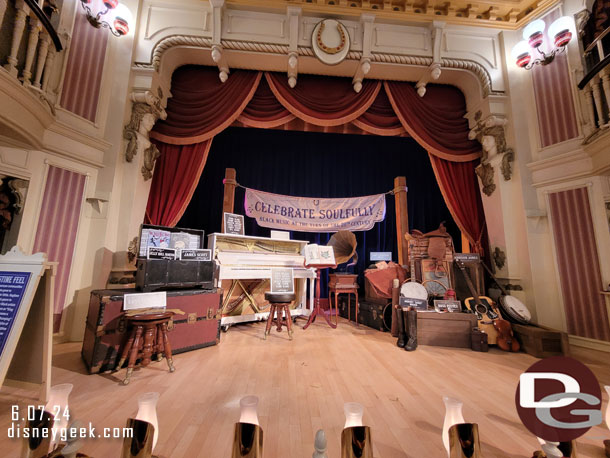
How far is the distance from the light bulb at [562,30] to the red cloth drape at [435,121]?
1251mm

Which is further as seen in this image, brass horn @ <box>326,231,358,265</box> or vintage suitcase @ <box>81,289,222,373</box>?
brass horn @ <box>326,231,358,265</box>

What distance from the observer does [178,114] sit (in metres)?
3.88

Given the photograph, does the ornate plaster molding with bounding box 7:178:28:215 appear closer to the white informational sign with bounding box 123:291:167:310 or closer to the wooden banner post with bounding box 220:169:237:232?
the white informational sign with bounding box 123:291:167:310

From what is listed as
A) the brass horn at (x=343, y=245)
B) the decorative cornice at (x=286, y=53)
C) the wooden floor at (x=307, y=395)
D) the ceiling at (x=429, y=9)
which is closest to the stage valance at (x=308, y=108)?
the decorative cornice at (x=286, y=53)

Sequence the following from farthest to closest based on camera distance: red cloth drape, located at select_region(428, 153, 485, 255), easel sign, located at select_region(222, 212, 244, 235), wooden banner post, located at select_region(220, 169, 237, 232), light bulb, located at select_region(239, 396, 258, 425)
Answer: wooden banner post, located at select_region(220, 169, 237, 232) < red cloth drape, located at select_region(428, 153, 485, 255) < easel sign, located at select_region(222, 212, 244, 235) < light bulb, located at select_region(239, 396, 258, 425)

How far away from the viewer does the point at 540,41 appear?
3502 mm

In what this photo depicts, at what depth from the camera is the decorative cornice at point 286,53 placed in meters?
3.67

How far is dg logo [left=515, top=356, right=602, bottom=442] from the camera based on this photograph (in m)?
0.95

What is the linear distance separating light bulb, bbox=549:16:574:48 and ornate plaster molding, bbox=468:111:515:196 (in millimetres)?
1029

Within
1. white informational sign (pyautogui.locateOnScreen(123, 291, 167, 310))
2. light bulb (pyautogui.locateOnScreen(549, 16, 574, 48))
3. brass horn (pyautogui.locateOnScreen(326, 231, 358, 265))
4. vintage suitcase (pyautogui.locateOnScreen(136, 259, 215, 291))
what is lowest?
white informational sign (pyautogui.locateOnScreen(123, 291, 167, 310))

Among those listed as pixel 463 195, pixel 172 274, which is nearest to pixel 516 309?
pixel 463 195

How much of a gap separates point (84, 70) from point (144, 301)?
10.3 feet

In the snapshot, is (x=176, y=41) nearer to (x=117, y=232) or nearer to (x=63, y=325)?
(x=117, y=232)

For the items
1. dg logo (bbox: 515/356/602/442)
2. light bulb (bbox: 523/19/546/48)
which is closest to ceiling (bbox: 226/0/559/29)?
light bulb (bbox: 523/19/546/48)
